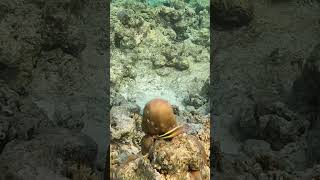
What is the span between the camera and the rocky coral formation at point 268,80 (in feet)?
17.4

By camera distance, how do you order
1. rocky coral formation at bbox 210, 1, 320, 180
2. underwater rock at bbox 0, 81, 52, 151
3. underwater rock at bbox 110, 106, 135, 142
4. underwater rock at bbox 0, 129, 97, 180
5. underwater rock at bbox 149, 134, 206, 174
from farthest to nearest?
underwater rock at bbox 110, 106, 135, 142
rocky coral formation at bbox 210, 1, 320, 180
underwater rock at bbox 0, 81, 52, 151
underwater rock at bbox 0, 129, 97, 180
underwater rock at bbox 149, 134, 206, 174

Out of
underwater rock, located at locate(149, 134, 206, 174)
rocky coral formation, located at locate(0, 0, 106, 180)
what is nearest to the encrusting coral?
underwater rock, located at locate(149, 134, 206, 174)

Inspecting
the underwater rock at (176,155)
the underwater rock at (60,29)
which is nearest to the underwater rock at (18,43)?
the underwater rock at (60,29)

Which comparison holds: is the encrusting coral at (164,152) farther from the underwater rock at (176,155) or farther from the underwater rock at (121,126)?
the underwater rock at (121,126)

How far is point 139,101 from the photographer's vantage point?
7.49 metres

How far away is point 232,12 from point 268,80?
49.6 inches

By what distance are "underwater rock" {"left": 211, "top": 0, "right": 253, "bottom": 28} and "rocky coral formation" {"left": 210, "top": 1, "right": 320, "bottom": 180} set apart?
0.05ft

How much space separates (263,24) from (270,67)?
860 mm

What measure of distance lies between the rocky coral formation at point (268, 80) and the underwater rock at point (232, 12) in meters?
0.02

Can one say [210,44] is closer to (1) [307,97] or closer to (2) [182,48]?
(2) [182,48]

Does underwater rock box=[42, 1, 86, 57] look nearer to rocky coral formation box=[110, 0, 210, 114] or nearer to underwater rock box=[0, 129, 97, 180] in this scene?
rocky coral formation box=[110, 0, 210, 114]

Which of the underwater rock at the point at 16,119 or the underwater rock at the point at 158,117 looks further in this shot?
the underwater rock at the point at 16,119

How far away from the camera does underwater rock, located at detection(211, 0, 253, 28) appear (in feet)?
25.1

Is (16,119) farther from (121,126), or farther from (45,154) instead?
(121,126)
